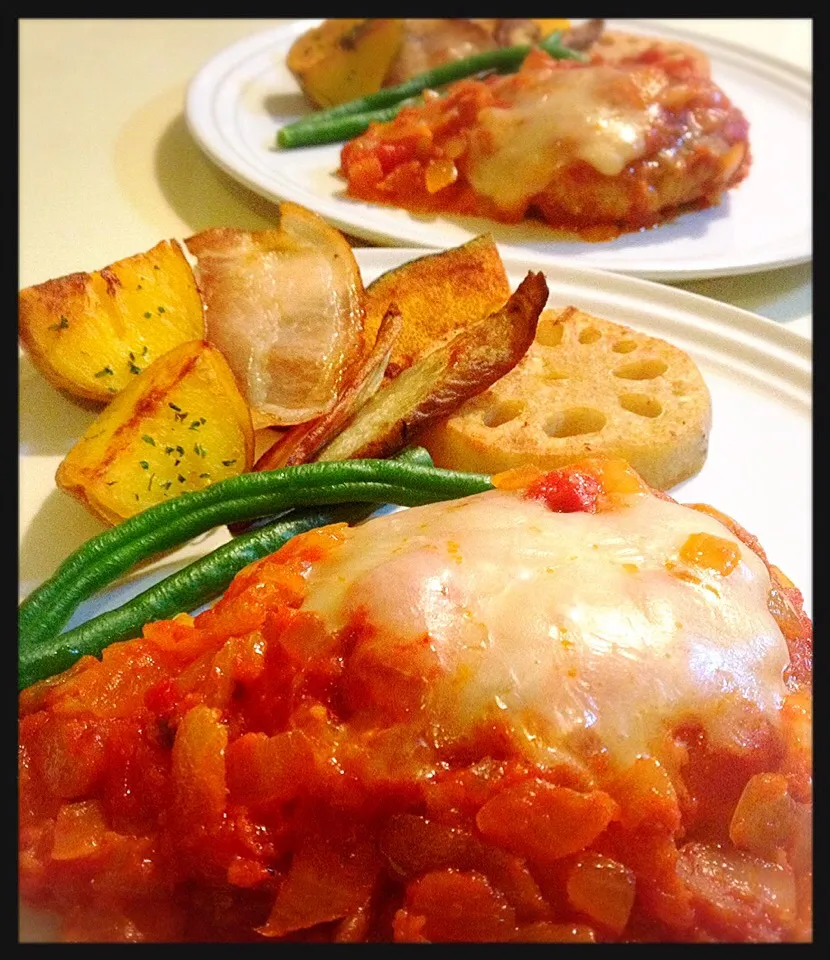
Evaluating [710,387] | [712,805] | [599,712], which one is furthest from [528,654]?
[710,387]

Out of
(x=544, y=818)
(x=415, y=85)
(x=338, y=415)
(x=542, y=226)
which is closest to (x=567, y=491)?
(x=544, y=818)

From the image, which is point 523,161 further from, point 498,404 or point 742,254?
point 498,404

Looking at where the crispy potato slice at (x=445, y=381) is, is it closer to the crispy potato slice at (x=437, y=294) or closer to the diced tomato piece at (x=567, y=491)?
the crispy potato slice at (x=437, y=294)

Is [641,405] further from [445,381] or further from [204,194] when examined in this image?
[204,194]

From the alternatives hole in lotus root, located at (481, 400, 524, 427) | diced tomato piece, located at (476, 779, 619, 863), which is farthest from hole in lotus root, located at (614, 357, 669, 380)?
diced tomato piece, located at (476, 779, 619, 863)

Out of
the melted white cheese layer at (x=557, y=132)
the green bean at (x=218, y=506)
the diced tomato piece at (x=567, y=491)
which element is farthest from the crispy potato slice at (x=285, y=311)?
the melted white cheese layer at (x=557, y=132)
